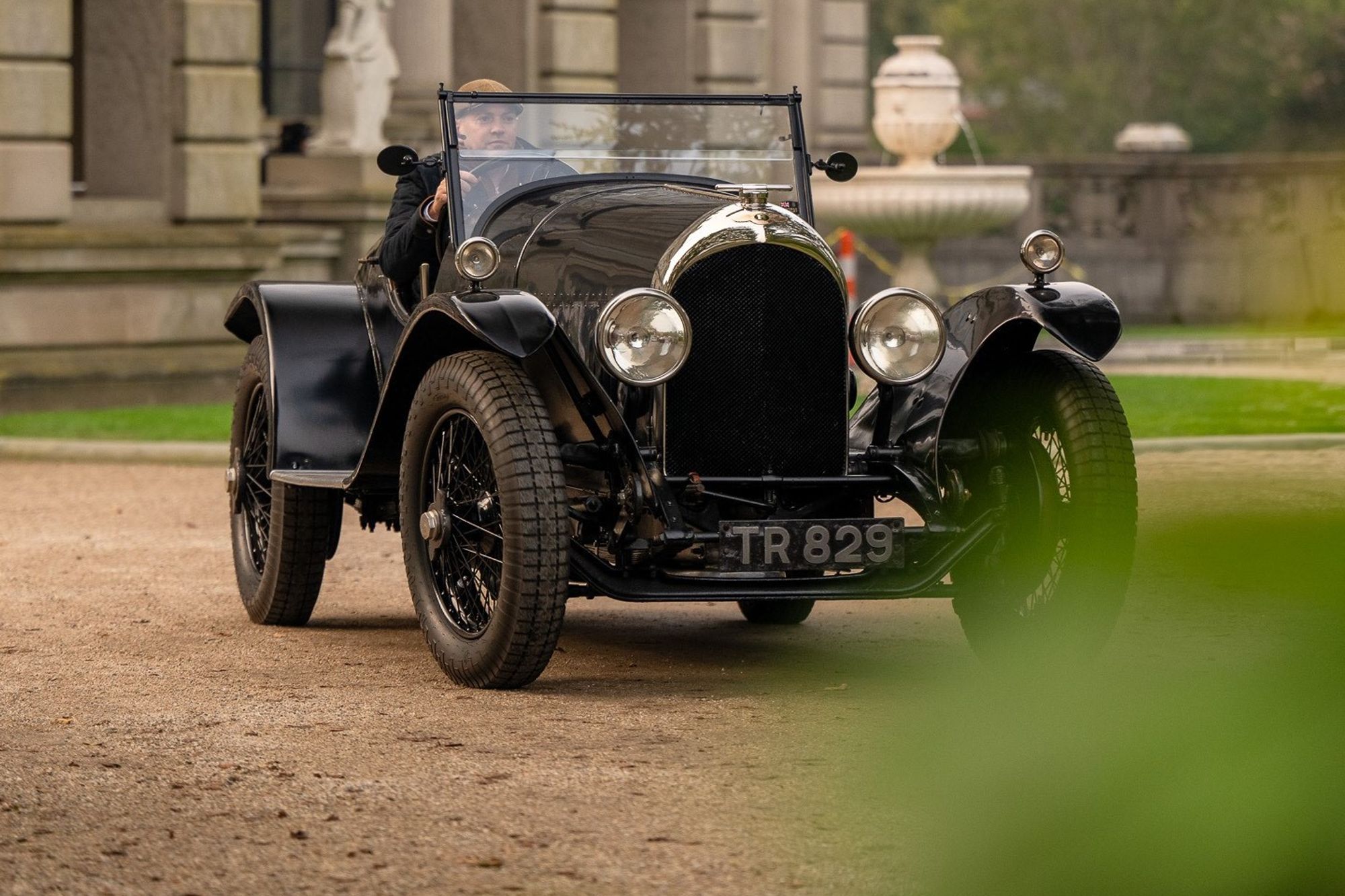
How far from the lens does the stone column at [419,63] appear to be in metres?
21.1

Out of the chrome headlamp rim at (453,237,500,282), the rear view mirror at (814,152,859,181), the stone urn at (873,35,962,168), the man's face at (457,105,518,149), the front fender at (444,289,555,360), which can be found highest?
the stone urn at (873,35,962,168)

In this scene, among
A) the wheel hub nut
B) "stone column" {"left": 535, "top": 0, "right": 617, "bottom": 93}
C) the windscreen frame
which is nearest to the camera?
the wheel hub nut

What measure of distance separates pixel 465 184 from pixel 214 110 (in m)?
11.7

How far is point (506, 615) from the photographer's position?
18.1 feet

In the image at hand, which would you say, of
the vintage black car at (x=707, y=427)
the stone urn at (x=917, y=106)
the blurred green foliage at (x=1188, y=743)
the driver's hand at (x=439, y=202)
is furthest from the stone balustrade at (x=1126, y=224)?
the blurred green foliage at (x=1188, y=743)

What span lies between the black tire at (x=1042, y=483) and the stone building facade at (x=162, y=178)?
11.3 metres

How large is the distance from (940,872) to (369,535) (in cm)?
891

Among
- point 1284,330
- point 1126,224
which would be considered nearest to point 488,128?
point 1284,330

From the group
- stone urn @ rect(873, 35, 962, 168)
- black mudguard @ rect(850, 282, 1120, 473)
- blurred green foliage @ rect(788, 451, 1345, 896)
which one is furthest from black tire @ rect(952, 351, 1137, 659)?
stone urn @ rect(873, 35, 962, 168)

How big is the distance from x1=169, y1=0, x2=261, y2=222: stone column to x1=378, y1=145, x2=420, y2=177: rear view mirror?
37.7 ft

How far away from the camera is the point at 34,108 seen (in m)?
16.7

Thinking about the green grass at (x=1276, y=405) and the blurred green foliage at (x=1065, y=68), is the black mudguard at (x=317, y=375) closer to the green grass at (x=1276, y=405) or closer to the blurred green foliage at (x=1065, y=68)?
the green grass at (x=1276, y=405)

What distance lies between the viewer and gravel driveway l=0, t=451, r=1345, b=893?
12.6 ft

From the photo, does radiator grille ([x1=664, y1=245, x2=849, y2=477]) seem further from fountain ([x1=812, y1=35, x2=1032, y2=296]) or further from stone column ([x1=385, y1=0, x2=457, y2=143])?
fountain ([x1=812, y1=35, x2=1032, y2=296])
